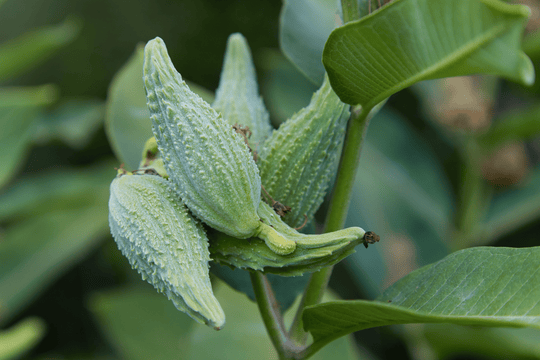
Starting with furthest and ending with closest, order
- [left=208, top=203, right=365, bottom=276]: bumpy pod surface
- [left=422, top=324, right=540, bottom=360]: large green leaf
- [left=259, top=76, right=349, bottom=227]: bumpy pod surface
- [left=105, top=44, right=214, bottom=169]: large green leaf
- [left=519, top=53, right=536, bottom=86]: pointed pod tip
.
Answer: [left=422, top=324, right=540, bottom=360]: large green leaf, [left=105, top=44, right=214, bottom=169]: large green leaf, [left=259, top=76, right=349, bottom=227]: bumpy pod surface, [left=208, top=203, right=365, bottom=276]: bumpy pod surface, [left=519, top=53, right=536, bottom=86]: pointed pod tip

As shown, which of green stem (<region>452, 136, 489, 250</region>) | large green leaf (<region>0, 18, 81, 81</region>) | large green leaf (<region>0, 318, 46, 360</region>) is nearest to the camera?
large green leaf (<region>0, 318, 46, 360</region>)

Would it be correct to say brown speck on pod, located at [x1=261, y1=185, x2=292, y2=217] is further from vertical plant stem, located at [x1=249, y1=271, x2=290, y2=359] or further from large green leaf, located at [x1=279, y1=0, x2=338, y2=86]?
large green leaf, located at [x1=279, y1=0, x2=338, y2=86]

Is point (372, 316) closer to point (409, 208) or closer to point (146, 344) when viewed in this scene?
point (409, 208)

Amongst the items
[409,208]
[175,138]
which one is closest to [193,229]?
[175,138]

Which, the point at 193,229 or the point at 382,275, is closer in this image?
the point at 193,229

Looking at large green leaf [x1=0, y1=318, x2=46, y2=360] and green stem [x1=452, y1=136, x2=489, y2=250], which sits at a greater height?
green stem [x1=452, y1=136, x2=489, y2=250]

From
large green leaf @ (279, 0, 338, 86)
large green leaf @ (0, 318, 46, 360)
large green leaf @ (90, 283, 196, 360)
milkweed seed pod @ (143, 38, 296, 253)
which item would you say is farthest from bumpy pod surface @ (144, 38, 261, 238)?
large green leaf @ (90, 283, 196, 360)
